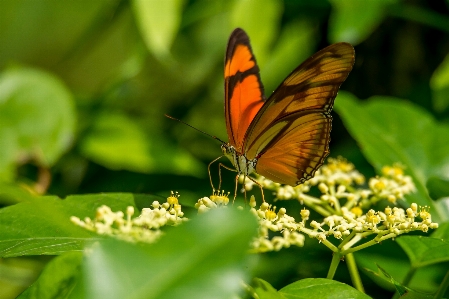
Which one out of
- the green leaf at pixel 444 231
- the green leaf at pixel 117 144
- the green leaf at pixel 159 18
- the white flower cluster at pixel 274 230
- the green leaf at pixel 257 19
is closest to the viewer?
the white flower cluster at pixel 274 230

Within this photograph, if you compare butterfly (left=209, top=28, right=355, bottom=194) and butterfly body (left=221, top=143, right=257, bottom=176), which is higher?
butterfly (left=209, top=28, right=355, bottom=194)

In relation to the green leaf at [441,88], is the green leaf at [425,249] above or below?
below

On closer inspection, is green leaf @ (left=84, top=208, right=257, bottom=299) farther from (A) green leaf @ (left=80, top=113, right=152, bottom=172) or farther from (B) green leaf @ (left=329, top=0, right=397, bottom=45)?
(A) green leaf @ (left=80, top=113, right=152, bottom=172)

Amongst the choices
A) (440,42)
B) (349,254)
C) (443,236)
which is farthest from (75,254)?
(440,42)

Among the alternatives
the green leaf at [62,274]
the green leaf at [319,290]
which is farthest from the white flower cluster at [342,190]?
the green leaf at [62,274]

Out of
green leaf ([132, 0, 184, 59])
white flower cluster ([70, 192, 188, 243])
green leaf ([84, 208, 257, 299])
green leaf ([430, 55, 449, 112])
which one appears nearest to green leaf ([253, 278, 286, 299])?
white flower cluster ([70, 192, 188, 243])

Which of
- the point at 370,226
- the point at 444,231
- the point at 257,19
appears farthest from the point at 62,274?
the point at 257,19

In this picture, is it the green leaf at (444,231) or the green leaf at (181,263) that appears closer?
the green leaf at (181,263)

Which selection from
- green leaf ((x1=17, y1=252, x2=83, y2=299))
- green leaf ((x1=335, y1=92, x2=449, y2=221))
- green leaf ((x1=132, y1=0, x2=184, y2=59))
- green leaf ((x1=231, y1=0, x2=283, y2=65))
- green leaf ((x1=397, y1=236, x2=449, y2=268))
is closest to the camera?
green leaf ((x1=17, y1=252, x2=83, y2=299))

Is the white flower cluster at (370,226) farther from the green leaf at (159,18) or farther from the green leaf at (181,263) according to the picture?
the green leaf at (159,18)
